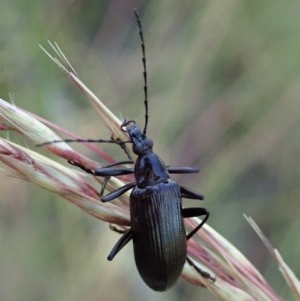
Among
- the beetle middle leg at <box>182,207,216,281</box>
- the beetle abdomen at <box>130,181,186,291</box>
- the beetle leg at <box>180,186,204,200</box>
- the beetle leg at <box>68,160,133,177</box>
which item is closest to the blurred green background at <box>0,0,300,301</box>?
the beetle leg at <box>180,186,204,200</box>

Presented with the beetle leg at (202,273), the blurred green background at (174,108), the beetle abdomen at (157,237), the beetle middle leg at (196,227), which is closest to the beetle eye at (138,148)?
the beetle abdomen at (157,237)

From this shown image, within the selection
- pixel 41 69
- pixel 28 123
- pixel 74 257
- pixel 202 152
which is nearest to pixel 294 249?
pixel 202 152

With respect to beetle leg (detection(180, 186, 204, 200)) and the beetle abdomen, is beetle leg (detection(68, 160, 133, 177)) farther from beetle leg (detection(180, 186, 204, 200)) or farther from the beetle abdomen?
beetle leg (detection(180, 186, 204, 200))

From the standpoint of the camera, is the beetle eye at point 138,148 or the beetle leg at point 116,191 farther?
the beetle eye at point 138,148

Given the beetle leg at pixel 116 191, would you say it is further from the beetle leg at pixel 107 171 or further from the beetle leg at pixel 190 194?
the beetle leg at pixel 190 194

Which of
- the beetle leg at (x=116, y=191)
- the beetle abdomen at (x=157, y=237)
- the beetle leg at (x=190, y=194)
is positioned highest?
the beetle leg at (x=116, y=191)

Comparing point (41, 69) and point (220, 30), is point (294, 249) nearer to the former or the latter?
point (220, 30)
